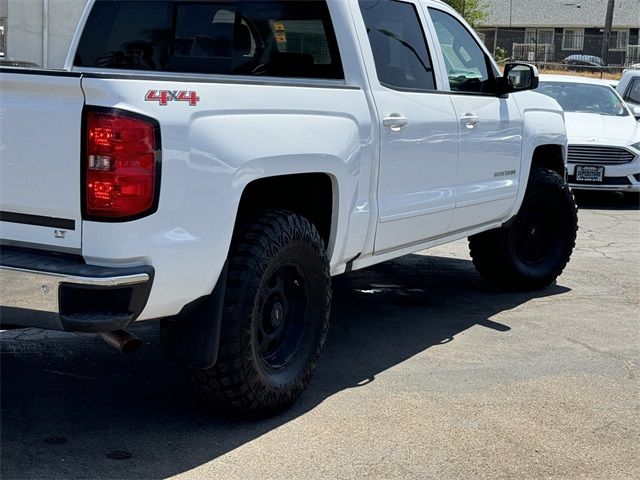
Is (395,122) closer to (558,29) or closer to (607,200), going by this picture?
(607,200)

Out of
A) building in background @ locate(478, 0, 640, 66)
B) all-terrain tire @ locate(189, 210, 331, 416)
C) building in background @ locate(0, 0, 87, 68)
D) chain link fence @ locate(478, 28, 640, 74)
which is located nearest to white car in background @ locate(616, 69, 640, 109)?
building in background @ locate(0, 0, 87, 68)

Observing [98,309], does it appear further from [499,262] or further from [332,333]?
[499,262]

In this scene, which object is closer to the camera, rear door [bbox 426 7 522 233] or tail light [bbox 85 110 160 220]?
tail light [bbox 85 110 160 220]

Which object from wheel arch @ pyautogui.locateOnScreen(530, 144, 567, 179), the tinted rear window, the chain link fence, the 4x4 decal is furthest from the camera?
the chain link fence

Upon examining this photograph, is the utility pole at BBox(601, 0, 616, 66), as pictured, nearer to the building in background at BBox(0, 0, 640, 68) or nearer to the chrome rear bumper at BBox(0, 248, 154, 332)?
the building in background at BBox(0, 0, 640, 68)

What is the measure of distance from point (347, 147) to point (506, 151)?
7.26 ft

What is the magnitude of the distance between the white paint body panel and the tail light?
40mm

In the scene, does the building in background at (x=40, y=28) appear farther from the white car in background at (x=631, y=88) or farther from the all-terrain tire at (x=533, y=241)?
the all-terrain tire at (x=533, y=241)

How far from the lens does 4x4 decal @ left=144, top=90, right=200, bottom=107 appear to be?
13.3ft

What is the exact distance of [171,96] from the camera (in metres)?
4.09

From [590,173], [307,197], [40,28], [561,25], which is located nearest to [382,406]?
[307,197]

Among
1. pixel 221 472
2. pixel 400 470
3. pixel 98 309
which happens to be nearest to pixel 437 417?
pixel 400 470

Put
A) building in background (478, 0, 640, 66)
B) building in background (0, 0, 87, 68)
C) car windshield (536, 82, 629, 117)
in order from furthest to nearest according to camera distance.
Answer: building in background (478, 0, 640, 66) < building in background (0, 0, 87, 68) < car windshield (536, 82, 629, 117)

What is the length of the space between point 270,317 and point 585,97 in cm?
1046
